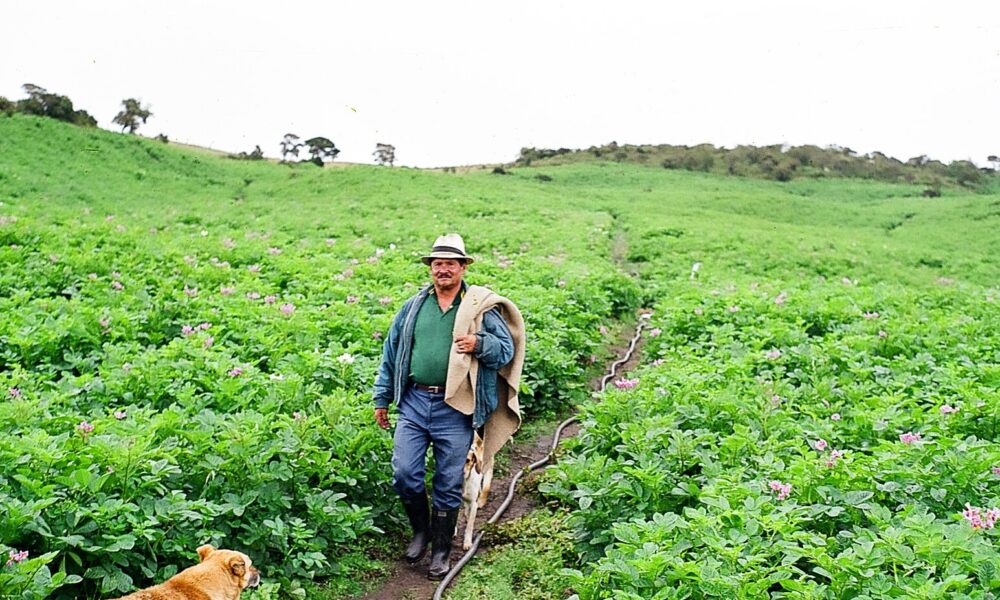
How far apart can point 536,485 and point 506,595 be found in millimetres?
1862

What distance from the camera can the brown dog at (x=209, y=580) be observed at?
3.72 metres

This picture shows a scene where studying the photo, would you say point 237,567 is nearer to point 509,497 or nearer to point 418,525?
point 418,525

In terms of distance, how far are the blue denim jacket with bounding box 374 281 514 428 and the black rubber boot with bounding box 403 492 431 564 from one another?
2.43 feet

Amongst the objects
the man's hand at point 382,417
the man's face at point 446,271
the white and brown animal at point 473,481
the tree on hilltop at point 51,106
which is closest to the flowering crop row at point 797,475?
the white and brown animal at point 473,481

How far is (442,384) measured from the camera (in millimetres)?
5730

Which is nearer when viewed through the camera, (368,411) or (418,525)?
(418,525)

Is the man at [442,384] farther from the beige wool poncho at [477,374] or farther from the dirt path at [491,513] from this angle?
the dirt path at [491,513]

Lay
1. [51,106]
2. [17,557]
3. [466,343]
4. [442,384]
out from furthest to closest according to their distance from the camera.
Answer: [51,106] → [442,384] → [466,343] → [17,557]

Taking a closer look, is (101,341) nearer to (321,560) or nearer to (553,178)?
(321,560)

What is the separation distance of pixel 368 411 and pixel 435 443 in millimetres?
882

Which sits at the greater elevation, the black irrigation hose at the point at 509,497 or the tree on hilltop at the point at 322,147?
the tree on hilltop at the point at 322,147

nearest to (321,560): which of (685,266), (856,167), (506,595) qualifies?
(506,595)

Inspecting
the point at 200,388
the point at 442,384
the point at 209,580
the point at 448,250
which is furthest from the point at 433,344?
the point at 209,580

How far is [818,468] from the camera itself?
4.95 meters
